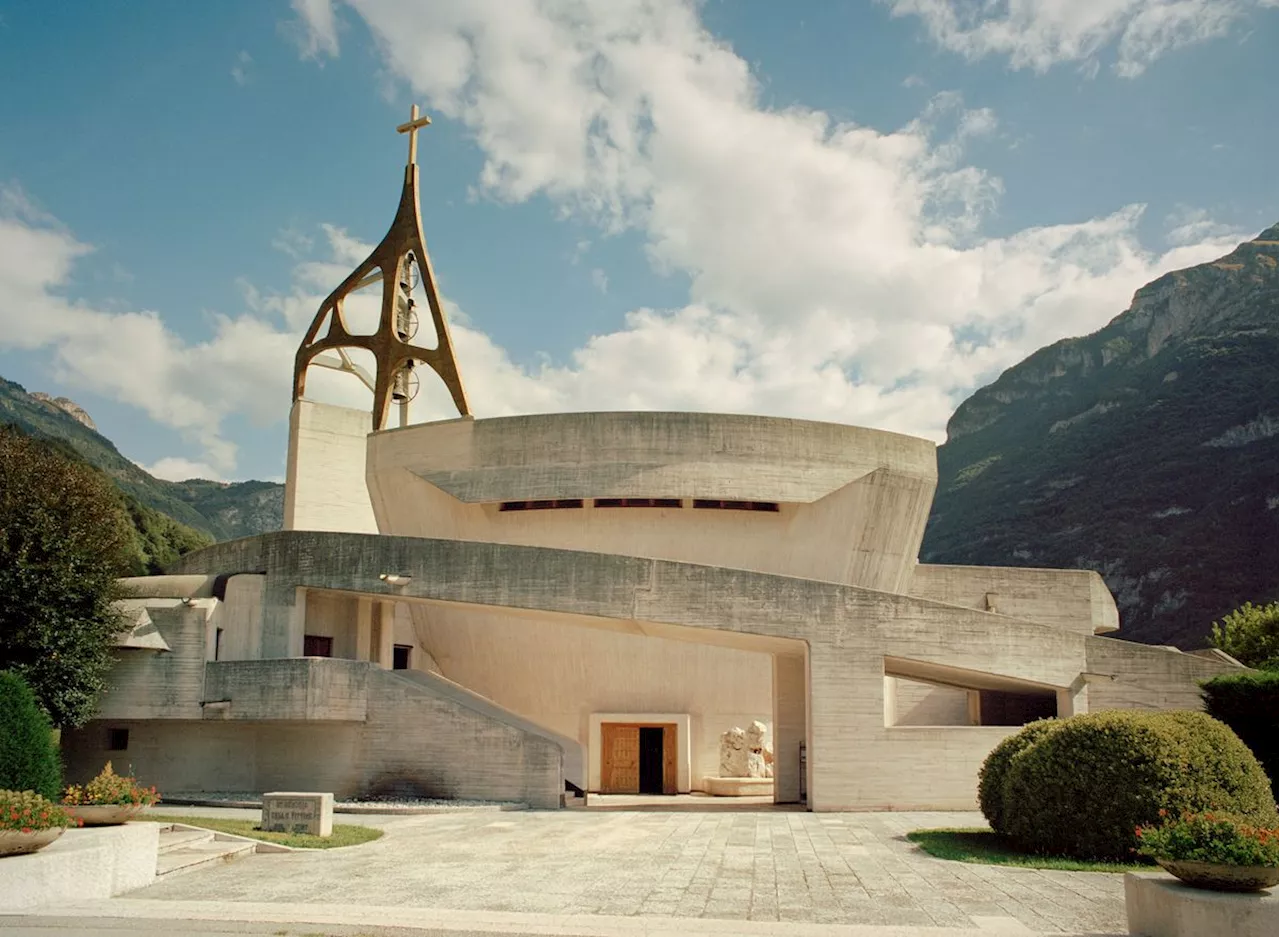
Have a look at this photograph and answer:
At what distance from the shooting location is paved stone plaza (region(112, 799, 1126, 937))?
9.24 metres

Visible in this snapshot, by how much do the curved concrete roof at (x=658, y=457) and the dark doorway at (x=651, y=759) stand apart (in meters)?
5.29

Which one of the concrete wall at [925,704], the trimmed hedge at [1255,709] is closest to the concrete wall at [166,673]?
the concrete wall at [925,704]

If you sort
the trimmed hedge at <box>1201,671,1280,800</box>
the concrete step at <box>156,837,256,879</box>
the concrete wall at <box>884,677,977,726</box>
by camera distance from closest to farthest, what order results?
the concrete step at <box>156,837,256,879</box>
the trimmed hedge at <box>1201,671,1280,800</box>
the concrete wall at <box>884,677,977,726</box>

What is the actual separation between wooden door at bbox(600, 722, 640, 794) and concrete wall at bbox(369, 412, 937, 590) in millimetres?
3992

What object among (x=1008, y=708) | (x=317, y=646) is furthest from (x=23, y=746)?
(x=1008, y=708)

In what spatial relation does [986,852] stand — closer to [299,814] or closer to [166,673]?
[299,814]

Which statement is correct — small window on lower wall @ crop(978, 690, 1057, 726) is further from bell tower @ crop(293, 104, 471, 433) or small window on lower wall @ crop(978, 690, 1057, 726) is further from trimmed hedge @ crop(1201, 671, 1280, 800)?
bell tower @ crop(293, 104, 471, 433)

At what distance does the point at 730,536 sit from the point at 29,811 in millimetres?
16874

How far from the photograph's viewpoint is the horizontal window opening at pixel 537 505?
82.4 ft

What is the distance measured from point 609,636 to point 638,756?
2723 mm

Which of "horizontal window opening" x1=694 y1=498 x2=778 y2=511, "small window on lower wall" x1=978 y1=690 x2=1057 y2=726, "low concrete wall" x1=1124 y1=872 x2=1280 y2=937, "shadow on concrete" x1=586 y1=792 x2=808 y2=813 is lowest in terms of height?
"shadow on concrete" x1=586 y1=792 x2=808 y2=813

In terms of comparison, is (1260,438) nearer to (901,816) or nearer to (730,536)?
(730,536)

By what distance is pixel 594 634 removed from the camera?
2480cm

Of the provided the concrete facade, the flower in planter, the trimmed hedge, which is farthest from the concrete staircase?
the trimmed hedge
